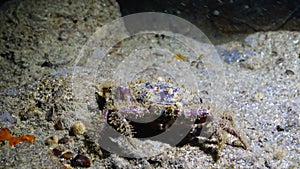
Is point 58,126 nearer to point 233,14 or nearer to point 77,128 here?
point 77,128

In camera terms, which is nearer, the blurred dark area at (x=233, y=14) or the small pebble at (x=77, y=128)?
the small pebble at (x=77, y=128)

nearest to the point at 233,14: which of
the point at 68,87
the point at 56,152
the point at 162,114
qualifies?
the point at 162,114

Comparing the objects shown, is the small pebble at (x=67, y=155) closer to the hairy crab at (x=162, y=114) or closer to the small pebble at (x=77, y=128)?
the small pebble at (x=77, y=128)

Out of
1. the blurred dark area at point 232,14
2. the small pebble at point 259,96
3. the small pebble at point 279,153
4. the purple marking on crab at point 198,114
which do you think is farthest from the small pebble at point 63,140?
the blurred dark area at point 232,14

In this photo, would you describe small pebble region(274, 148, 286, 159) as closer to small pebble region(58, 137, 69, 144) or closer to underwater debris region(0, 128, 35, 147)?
small pebble region(58, 137, 69, 144)

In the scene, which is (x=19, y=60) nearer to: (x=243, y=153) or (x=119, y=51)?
(x=119, y=51)

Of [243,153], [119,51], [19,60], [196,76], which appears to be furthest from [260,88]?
[19,60]

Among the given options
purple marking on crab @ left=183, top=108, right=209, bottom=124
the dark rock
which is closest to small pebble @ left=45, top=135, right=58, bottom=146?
the dark rock
